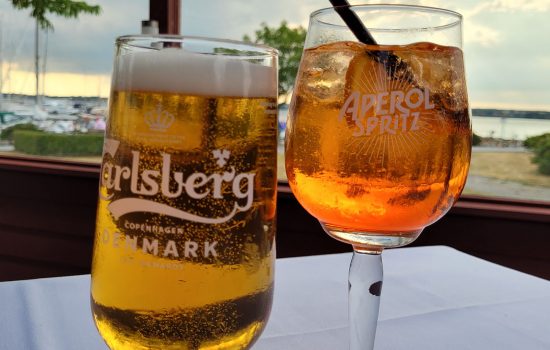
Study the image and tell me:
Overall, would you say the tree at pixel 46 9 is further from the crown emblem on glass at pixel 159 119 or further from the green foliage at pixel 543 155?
the crown emblem on glass at pixel 159 119

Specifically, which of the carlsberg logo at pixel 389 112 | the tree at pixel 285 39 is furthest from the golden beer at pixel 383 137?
the tree at pixel 285 39

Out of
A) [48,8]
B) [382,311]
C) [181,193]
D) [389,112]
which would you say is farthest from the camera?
[48,8]

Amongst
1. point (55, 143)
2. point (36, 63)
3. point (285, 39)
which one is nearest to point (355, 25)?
point (285, 39)

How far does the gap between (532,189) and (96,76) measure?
210 centimetres

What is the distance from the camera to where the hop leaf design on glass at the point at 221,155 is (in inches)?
17.1

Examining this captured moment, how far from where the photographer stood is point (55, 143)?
9.39ft

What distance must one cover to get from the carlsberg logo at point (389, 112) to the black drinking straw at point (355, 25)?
0.06 metres

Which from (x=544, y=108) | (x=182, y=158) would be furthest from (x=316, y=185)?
(x=544, y=108)

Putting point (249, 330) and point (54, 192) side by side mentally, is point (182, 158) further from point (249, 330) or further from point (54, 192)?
point (54, 192)

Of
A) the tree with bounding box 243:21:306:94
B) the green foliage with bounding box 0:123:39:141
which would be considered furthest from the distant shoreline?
the green foliage with bounding box 0:123:39:141

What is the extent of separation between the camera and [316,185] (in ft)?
1.88

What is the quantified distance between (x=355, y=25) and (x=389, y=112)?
0.10 metres

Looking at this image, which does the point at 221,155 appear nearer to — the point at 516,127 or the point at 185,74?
the point at 185,74

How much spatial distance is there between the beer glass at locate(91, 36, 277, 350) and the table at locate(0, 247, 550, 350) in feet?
0.85
